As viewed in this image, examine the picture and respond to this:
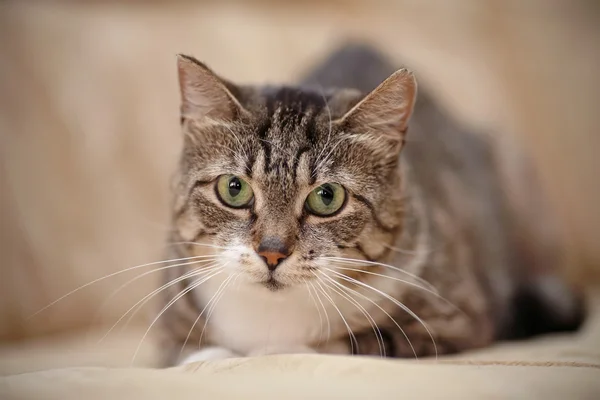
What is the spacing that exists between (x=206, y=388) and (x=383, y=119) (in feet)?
1.94

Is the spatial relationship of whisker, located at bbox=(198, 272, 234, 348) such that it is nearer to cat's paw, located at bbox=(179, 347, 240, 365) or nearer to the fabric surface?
cat's paw, located at bbox=(179, 347, 240, 365)

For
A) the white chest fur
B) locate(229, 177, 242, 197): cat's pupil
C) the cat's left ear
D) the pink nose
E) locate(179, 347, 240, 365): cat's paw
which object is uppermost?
the cat's left ear

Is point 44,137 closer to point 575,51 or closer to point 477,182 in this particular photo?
point 477,182

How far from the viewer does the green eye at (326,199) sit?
1130mm

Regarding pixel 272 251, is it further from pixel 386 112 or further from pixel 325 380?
pixel 386 112

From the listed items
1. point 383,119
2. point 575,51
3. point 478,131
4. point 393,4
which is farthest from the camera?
point 393,4

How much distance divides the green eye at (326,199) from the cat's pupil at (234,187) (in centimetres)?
13

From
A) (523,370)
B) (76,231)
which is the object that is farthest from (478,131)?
(76,231)

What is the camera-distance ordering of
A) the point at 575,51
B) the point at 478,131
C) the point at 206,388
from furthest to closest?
1. the point at 575,51
2. the point at 478,131
3. the point at 206,388

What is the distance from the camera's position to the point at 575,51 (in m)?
2.23

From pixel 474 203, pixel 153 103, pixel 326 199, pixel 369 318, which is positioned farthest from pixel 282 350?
pixel 153 103

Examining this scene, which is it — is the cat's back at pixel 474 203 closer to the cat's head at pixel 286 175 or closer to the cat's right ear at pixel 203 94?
the cat's head at pixel 286 175

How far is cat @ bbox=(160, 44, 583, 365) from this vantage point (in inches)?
43.7

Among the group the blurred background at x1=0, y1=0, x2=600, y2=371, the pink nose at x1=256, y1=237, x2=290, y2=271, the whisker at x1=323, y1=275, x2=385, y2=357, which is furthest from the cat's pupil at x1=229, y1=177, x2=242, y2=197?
the blurred background at x1=0, y1=0, x2=600, y2=371
